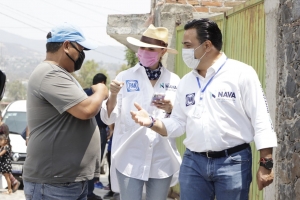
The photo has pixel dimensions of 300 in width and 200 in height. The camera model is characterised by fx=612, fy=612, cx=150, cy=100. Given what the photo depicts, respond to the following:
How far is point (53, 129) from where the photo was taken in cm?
437

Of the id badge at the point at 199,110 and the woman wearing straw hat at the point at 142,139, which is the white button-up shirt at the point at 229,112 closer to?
the id badge at the point at 199,110

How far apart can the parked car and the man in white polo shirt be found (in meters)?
7.62

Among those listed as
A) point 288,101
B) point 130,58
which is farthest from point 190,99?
point 130,58

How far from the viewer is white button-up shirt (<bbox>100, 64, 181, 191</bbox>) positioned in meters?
5.56

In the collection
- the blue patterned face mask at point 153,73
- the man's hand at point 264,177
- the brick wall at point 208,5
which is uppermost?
the brick wall at point 208,5

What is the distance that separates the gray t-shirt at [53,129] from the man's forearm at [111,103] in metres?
1.01

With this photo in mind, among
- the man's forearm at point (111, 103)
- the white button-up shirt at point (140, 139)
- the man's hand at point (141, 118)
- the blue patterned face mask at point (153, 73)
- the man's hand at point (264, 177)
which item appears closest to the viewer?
the man's hand at point (264, 177)

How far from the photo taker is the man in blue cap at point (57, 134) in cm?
434

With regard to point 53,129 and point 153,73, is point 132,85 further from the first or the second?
point 53,129

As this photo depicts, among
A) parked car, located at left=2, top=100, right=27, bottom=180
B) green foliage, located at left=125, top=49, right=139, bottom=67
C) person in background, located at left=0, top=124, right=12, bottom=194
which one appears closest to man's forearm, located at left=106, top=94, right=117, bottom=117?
person in background, located at left=0, top=124, right=12, bottom=194

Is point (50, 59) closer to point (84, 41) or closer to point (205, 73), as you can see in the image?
point (84, 41)

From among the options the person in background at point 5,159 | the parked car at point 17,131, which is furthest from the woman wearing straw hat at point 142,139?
the parked car at point 17,131

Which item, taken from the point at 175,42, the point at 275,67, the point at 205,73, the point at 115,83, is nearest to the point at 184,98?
the point at 205,73

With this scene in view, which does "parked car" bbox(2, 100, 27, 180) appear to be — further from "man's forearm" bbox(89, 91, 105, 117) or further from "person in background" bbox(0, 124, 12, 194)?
"man's forearm" bbox(89, 91, 105, 117)
